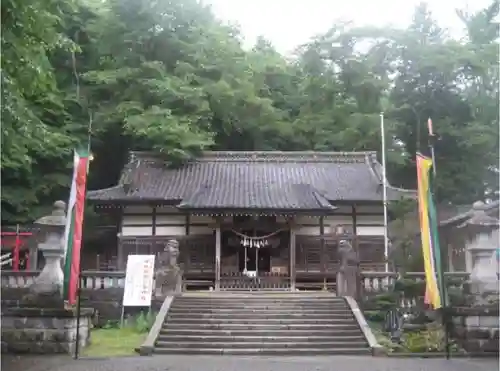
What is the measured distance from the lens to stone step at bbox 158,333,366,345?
14.7 m

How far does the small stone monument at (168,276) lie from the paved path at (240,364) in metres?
5.65

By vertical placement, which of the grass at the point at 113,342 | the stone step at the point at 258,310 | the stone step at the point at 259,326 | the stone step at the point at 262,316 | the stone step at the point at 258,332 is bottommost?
the grass at the point at 113,342

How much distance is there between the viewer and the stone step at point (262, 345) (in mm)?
14359

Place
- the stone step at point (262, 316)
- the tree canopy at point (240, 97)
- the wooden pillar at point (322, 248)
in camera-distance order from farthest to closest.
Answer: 1. the tree canopy at point (240, 97)
2. the wooden pillar at point (322, 248)
3. the stone step at point (262, 316)

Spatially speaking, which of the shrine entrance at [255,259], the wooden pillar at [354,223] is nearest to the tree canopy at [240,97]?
the shrine entrance at [255,259]

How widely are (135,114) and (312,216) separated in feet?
37.1

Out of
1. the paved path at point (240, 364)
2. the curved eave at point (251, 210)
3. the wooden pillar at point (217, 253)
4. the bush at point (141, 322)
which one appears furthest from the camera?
the curved eave at point (251, 210)

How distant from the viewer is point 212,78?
33.2 meters

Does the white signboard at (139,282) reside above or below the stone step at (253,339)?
above

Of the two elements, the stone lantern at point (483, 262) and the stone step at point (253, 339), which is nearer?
the stone lantern at point (483, 262)

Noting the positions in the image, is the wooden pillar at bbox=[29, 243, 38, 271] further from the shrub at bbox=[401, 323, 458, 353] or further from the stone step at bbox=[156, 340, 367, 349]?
the shrub at bbox=[401, 323, 458, 353]

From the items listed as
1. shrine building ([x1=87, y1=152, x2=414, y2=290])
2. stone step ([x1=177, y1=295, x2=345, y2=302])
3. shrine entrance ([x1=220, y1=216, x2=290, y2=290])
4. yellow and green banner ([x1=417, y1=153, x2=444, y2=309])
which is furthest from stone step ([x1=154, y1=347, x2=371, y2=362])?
shrine entrance ([x1=220, y1=216, x2=290, y2=290])

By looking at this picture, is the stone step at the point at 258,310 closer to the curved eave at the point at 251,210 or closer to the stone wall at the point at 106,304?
the stone wall at the point at 106,304

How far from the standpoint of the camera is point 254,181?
27344mm
